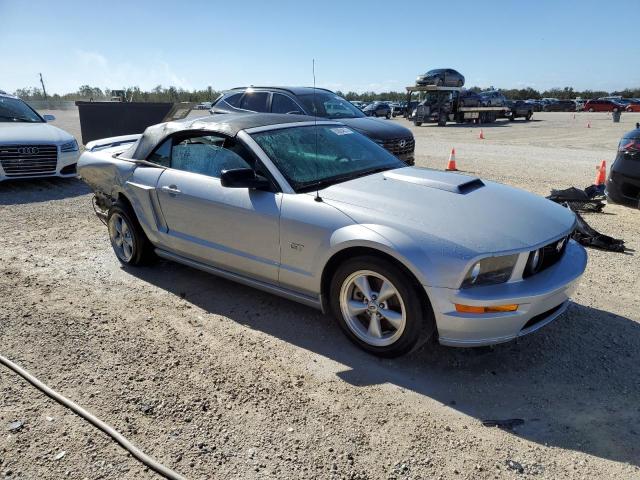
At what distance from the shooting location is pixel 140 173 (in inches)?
185

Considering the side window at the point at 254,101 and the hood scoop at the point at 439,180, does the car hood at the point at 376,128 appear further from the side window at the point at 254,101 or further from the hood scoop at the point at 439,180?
the hood scoop at the point at 439,180

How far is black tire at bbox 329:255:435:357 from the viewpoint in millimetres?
3016

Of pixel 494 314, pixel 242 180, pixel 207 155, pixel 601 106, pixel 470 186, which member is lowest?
pixel 601 106

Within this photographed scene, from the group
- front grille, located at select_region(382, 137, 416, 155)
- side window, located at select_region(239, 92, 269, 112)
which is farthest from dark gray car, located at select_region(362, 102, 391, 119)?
front grille, located at select_region(382, 137, 416, 155)

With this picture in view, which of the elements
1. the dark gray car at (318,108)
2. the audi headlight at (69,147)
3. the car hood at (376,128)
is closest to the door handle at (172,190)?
the car hood at (376,128)

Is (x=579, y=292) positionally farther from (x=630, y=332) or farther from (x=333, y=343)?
(x=333, y=343)

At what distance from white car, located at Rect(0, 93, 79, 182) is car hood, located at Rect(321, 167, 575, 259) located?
7720mm

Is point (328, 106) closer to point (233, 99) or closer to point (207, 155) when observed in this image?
point (233, 99)

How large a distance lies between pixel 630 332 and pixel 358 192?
225 cm

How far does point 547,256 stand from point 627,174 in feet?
14.3

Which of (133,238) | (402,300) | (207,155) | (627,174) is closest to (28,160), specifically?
(133,238)

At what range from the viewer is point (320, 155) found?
13.4 ft

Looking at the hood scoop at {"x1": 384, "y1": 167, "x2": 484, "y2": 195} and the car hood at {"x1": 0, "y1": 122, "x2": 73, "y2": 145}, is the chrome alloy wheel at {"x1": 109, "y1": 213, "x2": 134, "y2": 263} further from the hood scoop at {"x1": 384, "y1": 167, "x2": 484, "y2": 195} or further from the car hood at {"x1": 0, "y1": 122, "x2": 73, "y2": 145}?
the car hood at {"x1": 0, "y1": 122, "x2": 73, "y2": 145}

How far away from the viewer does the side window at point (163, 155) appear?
15.0 ft
